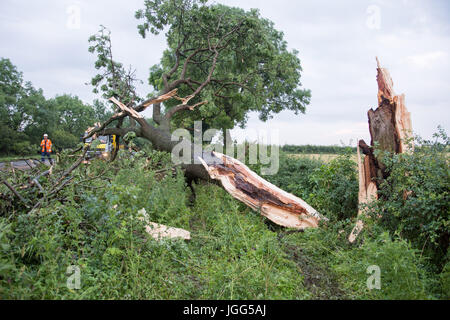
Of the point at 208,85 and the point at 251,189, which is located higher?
the point at 208,85

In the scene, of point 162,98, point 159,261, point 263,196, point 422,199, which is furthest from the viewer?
point 162,98

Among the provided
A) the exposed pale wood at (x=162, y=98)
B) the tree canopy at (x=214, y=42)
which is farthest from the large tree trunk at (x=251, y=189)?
the tree canopy at (x=214, y=42)

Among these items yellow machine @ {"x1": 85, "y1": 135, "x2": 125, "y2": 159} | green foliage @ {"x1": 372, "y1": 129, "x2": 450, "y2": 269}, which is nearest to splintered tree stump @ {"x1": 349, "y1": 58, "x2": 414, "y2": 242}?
green foliage @ {"x1": 372, "y1": 129, "x2": 450, "y2": 269}

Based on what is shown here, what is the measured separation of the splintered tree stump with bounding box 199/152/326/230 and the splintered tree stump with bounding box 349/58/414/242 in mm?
1100

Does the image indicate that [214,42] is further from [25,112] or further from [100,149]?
[25,112]

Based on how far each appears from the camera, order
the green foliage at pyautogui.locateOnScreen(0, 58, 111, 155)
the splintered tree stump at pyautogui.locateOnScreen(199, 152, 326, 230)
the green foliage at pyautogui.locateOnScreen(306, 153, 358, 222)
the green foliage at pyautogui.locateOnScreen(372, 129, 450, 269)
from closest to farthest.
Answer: the green foliage at pyautogui.locateOnScreen(372, 129, 450, 269) < the green foliage at pyautogui.locateOnScreen(306, 153, 358, 222) < the splintered tree stump at pyautogui.locateOnScreen(199, 152, 326, 230) < the green foliage at pyautogui.locateOnScreen(0, 58, 111, 155)

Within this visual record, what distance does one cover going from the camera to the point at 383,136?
5.74 meters

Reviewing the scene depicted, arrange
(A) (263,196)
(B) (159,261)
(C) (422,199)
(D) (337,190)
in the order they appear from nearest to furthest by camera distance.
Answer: (B) (159,261) < (C) (422,199) < (D) (337,190) < (A) (263,196)

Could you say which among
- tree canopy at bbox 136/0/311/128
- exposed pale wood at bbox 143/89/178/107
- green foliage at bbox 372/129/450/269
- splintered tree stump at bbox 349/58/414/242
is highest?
tree canopy at bbox 136/0/311/128

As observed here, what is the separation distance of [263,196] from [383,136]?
8.43ft

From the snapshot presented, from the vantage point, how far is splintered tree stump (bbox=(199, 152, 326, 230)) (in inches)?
249

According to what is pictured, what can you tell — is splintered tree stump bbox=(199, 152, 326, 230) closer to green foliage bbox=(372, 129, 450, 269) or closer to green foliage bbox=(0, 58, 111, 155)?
green foliage bbox=(372, 129, 450, 269)

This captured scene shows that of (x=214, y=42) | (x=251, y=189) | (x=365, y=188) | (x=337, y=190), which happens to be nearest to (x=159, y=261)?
(x=251, y=189)
